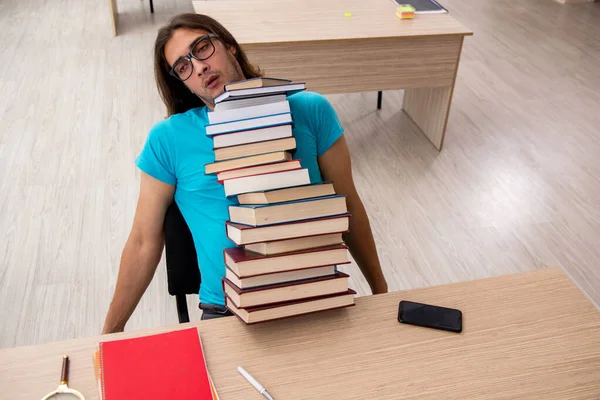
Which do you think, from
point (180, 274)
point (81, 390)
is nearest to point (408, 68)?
point (180, 274)

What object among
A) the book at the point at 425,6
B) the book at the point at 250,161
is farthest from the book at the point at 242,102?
the book at the point at 425,6

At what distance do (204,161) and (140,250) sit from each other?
0.26 metres

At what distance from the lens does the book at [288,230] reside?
3.47 ft

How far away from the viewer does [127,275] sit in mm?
1390

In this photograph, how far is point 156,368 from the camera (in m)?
1.04

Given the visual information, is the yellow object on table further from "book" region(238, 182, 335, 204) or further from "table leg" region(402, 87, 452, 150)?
"book" region(238, 182, 335, 204)

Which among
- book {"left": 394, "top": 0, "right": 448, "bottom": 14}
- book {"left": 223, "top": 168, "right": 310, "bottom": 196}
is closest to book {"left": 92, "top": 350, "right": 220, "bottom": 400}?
book {"left": 223, "top": 168, "right": 310, "bottom": 196}

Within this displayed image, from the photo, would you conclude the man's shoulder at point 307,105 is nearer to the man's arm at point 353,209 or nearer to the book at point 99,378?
the man's arm at point 353,209

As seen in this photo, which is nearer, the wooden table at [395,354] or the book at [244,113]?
the wooden table at [395,354]

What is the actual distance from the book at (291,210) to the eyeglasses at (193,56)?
452 mm

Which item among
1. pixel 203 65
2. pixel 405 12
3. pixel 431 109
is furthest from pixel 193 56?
pixel 431 109

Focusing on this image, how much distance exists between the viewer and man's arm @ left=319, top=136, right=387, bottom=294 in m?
1.47

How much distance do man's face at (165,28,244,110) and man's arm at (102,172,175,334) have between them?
24 centimetres

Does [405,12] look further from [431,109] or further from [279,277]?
[279,277]
